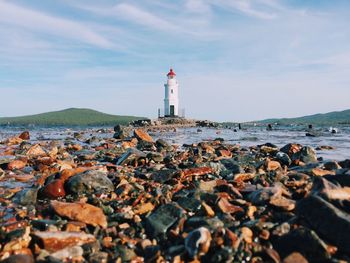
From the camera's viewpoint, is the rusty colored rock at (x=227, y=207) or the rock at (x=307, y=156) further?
the rock at (x=307, y=156)

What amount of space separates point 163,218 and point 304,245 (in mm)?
2616

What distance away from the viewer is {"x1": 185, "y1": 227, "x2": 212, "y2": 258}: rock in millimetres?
5746

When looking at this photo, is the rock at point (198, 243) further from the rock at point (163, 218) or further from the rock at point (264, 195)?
the rock at point (264, 195)

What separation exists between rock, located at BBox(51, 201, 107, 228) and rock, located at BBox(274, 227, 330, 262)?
325 centimetres

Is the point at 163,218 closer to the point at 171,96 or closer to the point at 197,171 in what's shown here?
the point at 197,171

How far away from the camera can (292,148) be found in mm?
17344

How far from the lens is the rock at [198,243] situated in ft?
18.9

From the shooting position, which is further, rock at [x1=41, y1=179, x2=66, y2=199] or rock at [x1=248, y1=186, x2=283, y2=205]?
rock at [x1=41, y1=179, x2=66, y2=199]

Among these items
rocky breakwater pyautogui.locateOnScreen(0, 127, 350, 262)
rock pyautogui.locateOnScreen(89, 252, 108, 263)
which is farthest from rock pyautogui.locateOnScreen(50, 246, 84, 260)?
rock pyautogui.locateOnScreen(89, 252, 108, 263)

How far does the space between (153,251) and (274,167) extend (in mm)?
7976

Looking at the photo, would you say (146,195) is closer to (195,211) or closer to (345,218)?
(195,211)

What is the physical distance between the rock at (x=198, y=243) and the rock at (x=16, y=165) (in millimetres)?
10177

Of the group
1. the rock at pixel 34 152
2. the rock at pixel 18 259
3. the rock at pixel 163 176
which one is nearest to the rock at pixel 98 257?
the rock at pixel 18 259

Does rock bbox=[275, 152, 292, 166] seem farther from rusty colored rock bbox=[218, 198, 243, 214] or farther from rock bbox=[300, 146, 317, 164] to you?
rusty colored rock bbox=[218, 198, 243, 214]
